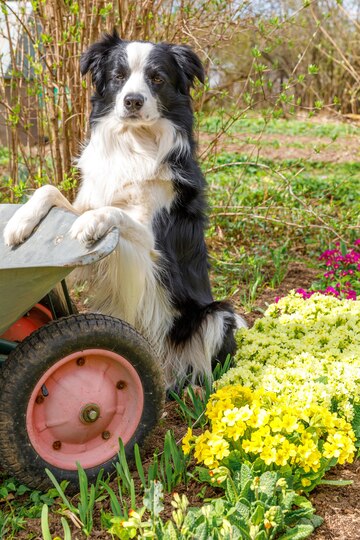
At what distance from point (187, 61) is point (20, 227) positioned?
1.15 m

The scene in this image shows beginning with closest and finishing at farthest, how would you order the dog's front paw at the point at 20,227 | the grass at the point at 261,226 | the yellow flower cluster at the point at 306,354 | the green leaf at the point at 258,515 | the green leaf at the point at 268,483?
the green leaf at the point at 258,515
the green leaf at the point at 268,483
the dog's front paw at the point at 20,227
the yellow flower cluster at the point at 306,354
the grass at the point at 261,226

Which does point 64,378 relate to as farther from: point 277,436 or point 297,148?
point 297,148

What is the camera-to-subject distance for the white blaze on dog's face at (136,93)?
9.00ft

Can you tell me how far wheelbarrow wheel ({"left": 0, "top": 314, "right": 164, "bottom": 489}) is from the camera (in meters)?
2.07

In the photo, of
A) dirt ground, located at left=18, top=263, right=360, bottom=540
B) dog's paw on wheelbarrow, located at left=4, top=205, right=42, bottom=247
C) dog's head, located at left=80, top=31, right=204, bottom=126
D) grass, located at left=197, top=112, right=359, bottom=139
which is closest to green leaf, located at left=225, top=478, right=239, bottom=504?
dirt ground, located at left=18, top=263, right=360, bottom=540

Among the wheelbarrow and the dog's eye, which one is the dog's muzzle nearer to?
the dog's eye

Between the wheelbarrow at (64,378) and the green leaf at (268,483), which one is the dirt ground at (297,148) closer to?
the wheelbarrow at (64,378)

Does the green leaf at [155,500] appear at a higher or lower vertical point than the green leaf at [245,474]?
higher

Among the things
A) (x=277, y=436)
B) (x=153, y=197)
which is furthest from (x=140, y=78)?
(x=277, y=436)

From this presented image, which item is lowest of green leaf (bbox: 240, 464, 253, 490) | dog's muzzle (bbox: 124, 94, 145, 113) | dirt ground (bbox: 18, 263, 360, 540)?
dirt ground (bbox: 18, 263, 360, 540)

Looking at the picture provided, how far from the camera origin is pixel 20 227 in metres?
2.36

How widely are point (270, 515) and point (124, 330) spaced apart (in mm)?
767

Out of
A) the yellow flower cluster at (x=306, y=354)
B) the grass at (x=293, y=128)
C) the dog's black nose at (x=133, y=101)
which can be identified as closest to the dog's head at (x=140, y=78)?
the dog's black nose at (x=133, y=101)

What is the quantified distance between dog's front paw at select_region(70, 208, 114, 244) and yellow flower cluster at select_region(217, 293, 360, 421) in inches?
35.0
